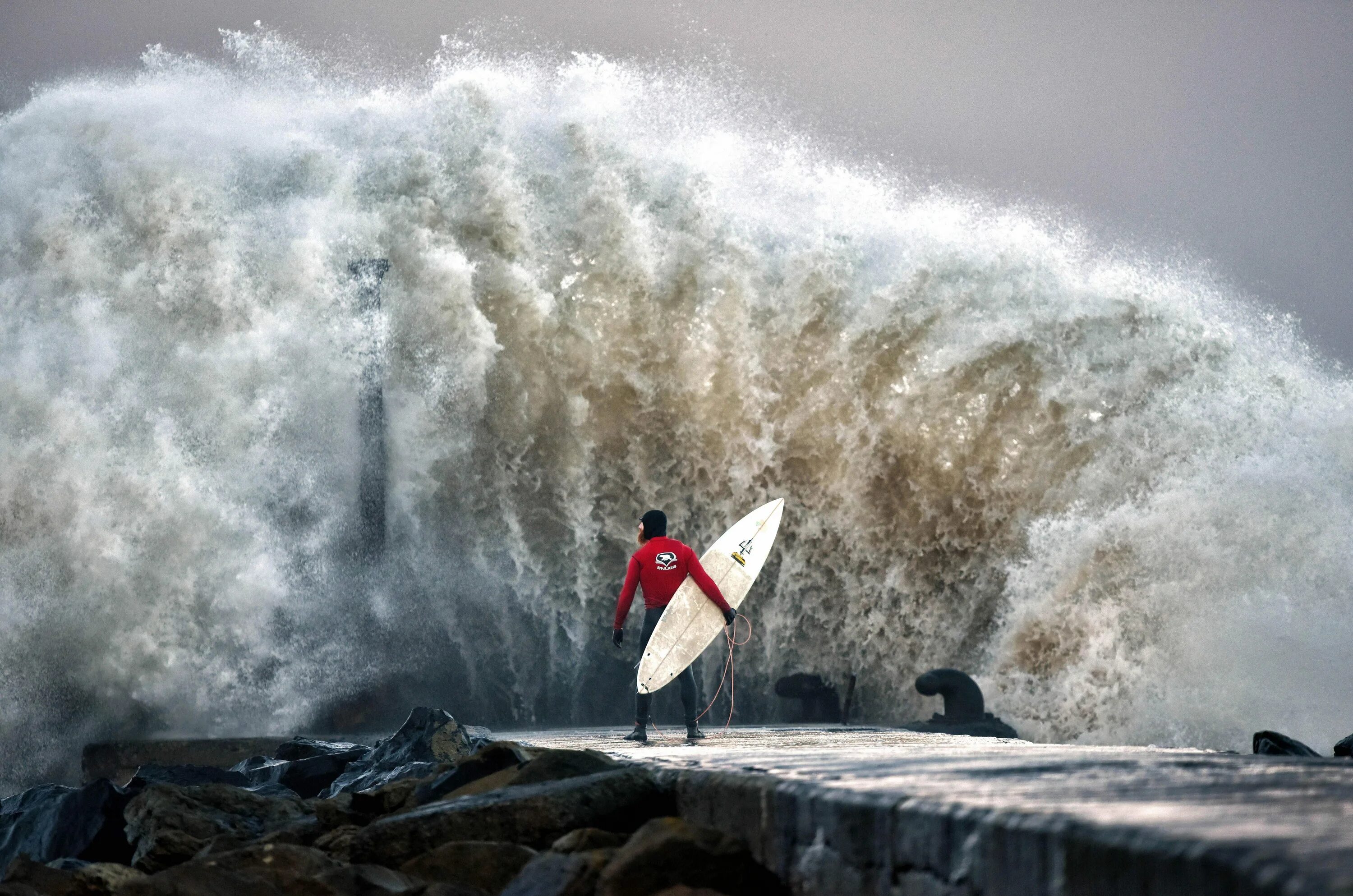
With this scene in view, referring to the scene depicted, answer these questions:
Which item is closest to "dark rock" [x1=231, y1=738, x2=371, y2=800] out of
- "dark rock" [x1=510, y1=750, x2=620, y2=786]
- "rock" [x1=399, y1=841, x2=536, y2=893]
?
"dark rock" [x1=510, y1=750, x2=620, y2=786]

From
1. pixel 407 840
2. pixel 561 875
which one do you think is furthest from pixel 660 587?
pixel 561 875

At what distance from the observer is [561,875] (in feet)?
9.79

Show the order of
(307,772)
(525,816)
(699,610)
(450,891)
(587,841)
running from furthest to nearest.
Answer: (699,610), (307,772), (525,816), (587,841), (450,891)

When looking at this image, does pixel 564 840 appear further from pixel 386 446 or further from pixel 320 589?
pixel 386 446

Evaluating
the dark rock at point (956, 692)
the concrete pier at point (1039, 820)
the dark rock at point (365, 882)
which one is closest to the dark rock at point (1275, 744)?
the concrete pier at point (1039, 820)

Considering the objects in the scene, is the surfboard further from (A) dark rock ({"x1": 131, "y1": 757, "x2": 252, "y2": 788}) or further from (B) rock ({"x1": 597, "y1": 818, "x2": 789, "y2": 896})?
(B) rock ({"x1": 597, "y1": 818, "x2": 789, "y2": 896})

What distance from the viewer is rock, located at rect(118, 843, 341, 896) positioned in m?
3.20

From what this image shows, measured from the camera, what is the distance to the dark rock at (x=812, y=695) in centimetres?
1340

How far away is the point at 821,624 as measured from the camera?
1573cm

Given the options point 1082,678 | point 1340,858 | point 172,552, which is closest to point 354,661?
point 172,552

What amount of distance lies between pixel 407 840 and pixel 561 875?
2.84 feet

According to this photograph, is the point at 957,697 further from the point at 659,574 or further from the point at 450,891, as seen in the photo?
the point at 450,891

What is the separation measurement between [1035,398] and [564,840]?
43.6 ft

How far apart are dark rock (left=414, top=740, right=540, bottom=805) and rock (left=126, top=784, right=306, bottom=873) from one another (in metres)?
0.65
